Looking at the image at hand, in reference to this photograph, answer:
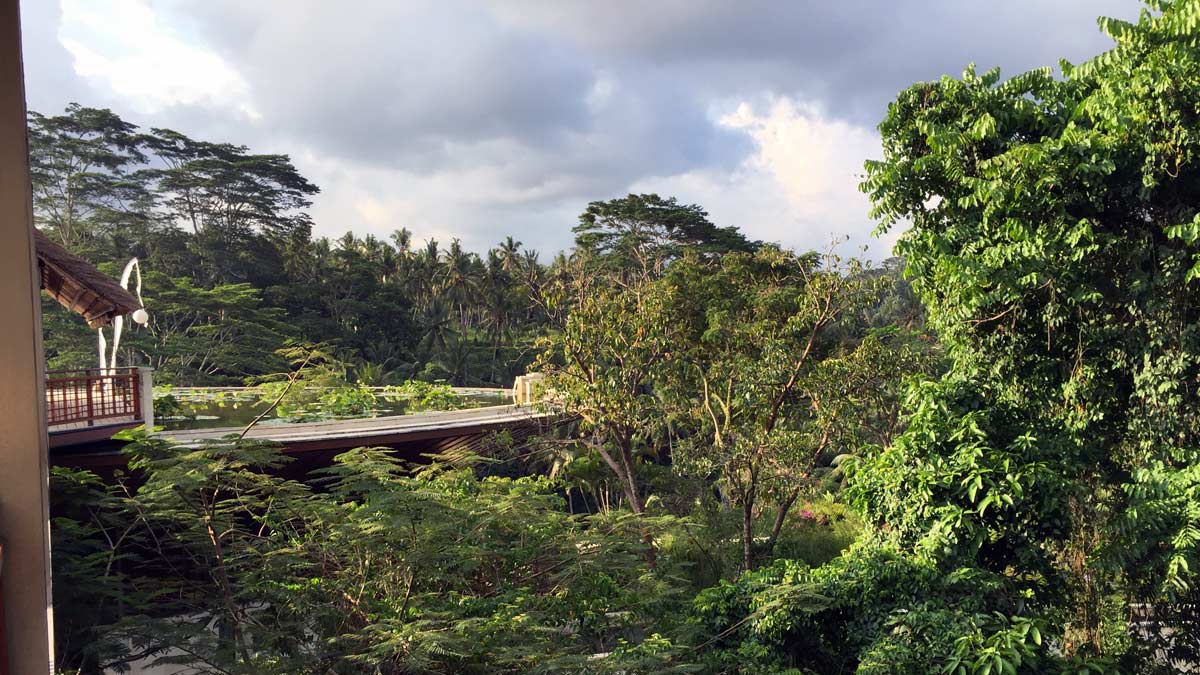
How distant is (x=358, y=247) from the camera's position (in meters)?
33.8

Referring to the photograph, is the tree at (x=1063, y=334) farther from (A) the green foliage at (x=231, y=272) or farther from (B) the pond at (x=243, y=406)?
(A) the green foliage at (x=231, y=272)

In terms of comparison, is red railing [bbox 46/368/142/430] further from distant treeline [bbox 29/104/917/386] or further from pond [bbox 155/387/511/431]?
distant treeline [bbox 29/104/917/386]

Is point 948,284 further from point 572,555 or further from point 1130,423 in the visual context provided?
point 572,555

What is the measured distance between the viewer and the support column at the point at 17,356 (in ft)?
3.07

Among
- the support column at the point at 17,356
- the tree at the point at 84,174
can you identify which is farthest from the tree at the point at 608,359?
the tree at the point at 84,174

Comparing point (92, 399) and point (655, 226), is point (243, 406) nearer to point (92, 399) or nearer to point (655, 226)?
point (92, 399)

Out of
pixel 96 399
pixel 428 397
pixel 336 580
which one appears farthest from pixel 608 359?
pixel 96 399

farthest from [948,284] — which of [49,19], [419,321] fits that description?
[419,321]

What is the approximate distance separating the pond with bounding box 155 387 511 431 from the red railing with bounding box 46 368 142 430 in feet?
2.43

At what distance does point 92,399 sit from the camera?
6918mm

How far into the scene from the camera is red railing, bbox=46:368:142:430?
6.48m

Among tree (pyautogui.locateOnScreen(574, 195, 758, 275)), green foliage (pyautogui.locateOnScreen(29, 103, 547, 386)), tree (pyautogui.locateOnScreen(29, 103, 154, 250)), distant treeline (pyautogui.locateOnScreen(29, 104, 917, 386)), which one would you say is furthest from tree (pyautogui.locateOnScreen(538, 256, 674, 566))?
A: tree (pyautogui.locateOnScreen(29, 103, 154, 250))

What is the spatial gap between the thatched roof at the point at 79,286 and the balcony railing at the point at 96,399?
24.4 inches

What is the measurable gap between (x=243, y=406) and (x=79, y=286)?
4.91 metres
